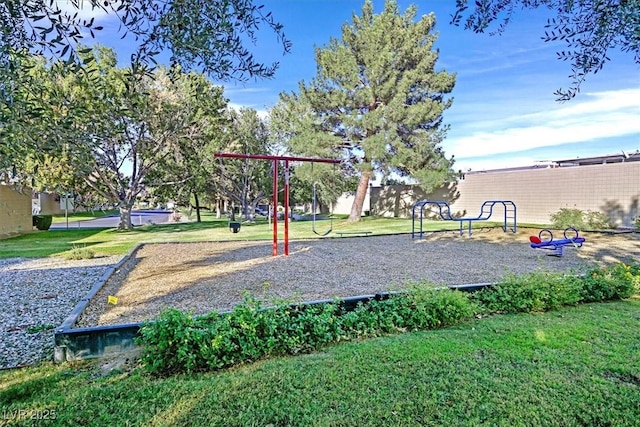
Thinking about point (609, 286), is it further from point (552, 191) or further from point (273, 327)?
point (552, 191)

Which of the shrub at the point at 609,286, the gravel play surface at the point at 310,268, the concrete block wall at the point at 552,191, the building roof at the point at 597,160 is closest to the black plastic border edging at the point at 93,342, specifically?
the gravel play surface at the point at 310,268

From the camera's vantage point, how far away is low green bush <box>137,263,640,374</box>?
294 centimetres

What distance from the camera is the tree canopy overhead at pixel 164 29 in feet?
6.64

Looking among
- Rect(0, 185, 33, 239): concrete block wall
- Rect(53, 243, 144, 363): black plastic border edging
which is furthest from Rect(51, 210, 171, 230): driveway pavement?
Rect(53, 243, 144, 363): black plastic border edging

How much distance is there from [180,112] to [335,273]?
1216cm

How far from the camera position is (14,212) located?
14.7 meters

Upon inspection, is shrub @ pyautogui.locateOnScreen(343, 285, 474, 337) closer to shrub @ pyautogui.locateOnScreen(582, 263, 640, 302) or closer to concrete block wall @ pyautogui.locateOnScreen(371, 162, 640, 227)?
shrub @ pyautogui.locateOnScreen(582, 263, 640, 302)

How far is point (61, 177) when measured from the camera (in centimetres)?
1307

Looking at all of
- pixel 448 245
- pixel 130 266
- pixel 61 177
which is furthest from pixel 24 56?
pixel 61 177

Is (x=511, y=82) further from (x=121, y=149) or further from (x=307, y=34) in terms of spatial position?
(x=121, y=149)

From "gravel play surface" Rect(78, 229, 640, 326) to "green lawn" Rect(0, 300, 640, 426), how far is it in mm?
1274

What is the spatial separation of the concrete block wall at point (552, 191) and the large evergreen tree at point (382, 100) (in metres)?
2.03

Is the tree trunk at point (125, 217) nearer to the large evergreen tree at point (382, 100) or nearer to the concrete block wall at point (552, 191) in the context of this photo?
the large evergreen tree at point (382, 100)

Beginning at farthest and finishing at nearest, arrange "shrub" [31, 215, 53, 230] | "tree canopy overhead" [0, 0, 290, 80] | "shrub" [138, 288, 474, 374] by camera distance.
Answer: "shrub" [31, 215, 53, 230] < "shrub" [138, 288, 474, 374] < "tree canopy overhead" [0, 0, 290, 80]
